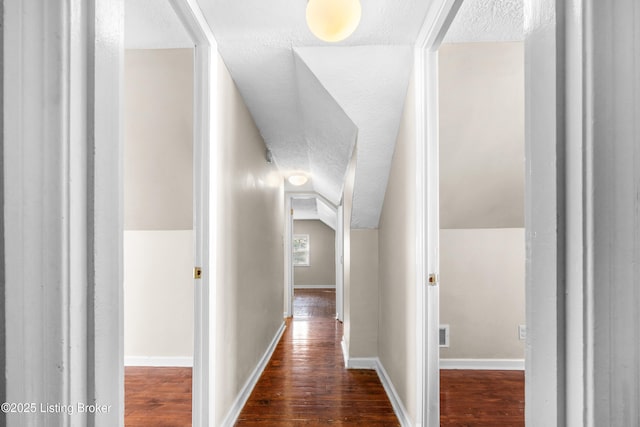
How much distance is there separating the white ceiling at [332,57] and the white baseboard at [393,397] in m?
1.27

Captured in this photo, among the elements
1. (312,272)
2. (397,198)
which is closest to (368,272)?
(397,198)

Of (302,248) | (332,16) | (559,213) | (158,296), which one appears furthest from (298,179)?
(302,248)

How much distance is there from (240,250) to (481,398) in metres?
1.94

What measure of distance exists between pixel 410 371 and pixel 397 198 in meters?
1.01

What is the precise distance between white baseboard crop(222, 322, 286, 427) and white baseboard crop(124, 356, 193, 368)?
68cm

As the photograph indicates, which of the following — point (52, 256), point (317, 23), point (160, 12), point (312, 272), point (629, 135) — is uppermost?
point (160, 12)

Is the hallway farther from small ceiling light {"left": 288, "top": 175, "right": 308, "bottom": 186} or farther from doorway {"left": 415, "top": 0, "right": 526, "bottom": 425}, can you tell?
small ceiling light {"left": 288, "top": 175, "right": 308, "bottom": 186}

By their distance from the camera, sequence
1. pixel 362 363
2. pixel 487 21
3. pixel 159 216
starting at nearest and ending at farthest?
pixel 487 21 < pixel 362 363 < pixel 159 216

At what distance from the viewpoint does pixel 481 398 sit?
2.69 meters

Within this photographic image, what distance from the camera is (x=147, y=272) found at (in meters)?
3.54

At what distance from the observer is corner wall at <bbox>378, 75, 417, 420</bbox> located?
2.06 meters

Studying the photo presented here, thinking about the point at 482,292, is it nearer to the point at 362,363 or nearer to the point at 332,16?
the point at 362,363

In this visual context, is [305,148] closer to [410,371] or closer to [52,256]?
[410,371]

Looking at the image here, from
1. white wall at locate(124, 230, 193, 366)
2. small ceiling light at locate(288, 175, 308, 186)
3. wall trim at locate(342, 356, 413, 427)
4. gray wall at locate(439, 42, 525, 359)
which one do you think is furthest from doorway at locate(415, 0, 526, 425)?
small ceiling light at locate(288, 175, 308, 186)
